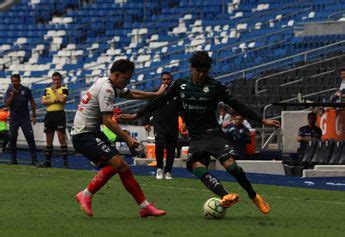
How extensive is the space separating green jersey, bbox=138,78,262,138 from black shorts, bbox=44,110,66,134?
11664 millimetres

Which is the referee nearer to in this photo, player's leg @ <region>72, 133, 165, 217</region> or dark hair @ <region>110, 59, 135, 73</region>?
player's leg @ <region>72, 133, 165, 217</region>

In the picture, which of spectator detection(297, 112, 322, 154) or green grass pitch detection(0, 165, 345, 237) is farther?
spectator detection(297, 112, 322, 154)

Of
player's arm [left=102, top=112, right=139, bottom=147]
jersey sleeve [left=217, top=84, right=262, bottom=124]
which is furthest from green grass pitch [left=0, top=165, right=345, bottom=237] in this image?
jersey sleeve [left=217, top=84, right=262, bottom=124]

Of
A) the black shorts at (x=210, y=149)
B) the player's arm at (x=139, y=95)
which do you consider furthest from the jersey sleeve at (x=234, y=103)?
the player's arm at (x=139, y=95)

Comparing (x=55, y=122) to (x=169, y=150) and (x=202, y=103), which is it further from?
(x=202, y=103)

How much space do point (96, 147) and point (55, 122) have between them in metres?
11.8

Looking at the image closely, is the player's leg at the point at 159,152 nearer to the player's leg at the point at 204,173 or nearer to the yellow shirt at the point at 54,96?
the yellow shirt at the point at 54,96

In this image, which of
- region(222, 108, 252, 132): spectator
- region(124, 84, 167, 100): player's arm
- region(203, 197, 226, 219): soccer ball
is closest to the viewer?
region(203, 197, 226, 219): soccer ball

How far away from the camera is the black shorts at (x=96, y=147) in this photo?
1384cm

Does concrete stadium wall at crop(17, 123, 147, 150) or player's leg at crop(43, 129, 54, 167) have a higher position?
player's leg at crop(43, 129, 54, 167)

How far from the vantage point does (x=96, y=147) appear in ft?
45.7

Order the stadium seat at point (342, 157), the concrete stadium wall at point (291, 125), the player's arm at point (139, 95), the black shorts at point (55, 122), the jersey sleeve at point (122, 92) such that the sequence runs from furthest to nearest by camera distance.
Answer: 1. the concrete stadium wall at point (291, 125)
2. the black shorts at point (55, 122)
3. the stadium seat at point (342, 157)
4. the player's arm at point (139, 95)
5. the jersey sleeve at point (122, 92)

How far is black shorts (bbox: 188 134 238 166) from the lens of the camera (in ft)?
45.6

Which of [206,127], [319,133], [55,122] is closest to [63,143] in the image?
[55,122]
